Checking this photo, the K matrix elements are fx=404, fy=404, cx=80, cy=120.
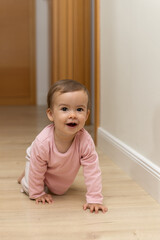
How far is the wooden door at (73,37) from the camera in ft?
9.78

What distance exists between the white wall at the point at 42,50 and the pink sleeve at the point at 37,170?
346cm

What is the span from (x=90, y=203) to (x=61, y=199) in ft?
0.47

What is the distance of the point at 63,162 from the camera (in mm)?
1380

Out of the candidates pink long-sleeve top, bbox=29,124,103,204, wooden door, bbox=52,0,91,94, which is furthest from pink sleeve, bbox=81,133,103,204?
wooden door, bbox=52,0,91,94

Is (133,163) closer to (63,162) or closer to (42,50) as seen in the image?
(63,162)

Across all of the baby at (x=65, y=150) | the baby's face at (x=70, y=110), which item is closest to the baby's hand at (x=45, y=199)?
the baby at (x=65, y=150)

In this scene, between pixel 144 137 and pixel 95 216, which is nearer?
pixel 95 216

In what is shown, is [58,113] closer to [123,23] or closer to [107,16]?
[123,23]

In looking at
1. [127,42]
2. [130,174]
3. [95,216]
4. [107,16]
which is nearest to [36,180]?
[95,216]

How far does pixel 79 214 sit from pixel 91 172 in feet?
0.51

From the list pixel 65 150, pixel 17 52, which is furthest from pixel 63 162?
pixel 17 52

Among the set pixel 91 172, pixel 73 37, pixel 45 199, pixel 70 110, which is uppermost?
pixel 73 37

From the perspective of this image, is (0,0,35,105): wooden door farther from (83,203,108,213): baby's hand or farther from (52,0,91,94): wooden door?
(83,203,108,213): baby's hand

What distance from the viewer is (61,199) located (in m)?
1.44
